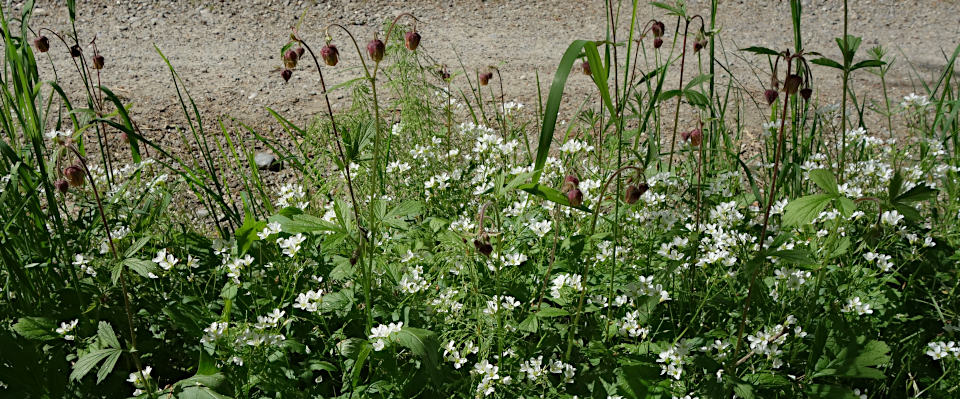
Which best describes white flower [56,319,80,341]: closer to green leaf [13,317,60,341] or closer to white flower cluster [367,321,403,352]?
green leaf [13,317,60,341]

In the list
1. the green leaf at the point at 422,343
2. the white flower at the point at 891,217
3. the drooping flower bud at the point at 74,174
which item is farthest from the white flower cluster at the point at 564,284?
the drooping flower bud at the point at 74,174

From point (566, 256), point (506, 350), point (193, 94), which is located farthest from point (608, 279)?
point (193, 94)

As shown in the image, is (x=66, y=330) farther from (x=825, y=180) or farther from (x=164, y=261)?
(x=825, y=180)

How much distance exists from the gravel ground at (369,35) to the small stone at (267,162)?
0.37 metres

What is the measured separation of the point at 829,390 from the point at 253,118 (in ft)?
11.1

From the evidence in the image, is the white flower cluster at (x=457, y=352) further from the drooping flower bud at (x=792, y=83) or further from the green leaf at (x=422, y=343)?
the drooping flower bud at (x=792, y=83)

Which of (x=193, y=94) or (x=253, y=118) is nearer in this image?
(x=253, y=118)

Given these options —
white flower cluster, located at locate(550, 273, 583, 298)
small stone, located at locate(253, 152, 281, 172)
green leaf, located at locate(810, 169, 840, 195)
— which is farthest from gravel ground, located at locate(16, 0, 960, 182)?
green leaf, located at locate(810, 169, 840, 195)

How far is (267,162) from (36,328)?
74.7 inches

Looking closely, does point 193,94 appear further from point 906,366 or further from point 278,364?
point 906,366

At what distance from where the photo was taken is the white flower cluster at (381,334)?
1.69 meters

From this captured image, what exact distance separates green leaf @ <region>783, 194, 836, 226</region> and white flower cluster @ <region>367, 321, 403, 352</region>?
0.91 meters

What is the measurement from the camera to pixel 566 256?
217 centimetres

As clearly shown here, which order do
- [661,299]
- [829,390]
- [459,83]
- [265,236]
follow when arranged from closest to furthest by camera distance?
[829,390]
[661,299]
[265,236]
[459,83]
